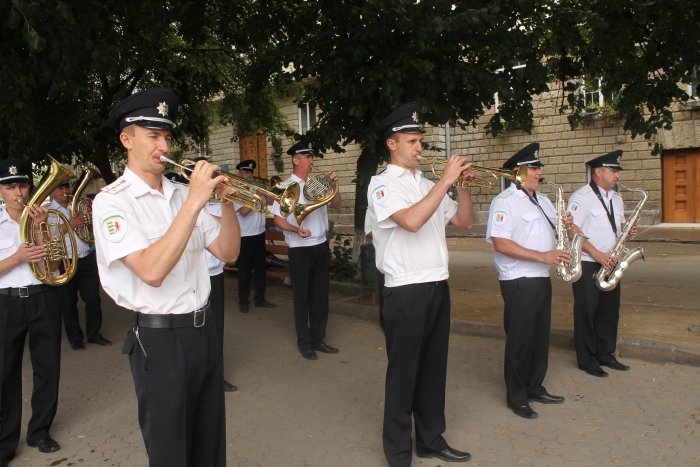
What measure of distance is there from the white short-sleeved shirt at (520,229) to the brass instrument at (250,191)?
2.05 metres

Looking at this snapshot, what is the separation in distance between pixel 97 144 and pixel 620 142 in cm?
1524

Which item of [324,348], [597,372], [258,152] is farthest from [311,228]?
[258,152]

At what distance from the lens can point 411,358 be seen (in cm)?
392

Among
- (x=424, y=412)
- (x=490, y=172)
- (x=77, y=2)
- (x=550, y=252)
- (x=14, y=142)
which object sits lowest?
(x=424, y=412)

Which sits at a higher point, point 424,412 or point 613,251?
point 613,251

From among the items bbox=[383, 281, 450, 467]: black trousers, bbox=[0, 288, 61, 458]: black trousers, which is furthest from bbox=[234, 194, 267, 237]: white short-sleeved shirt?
bbox=[383, 281, 450, 467]: black trousers

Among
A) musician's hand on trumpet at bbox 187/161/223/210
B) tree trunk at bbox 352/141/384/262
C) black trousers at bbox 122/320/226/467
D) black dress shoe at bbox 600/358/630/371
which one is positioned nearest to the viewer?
musician's hand on trumpet at bbox 187/161/223/210

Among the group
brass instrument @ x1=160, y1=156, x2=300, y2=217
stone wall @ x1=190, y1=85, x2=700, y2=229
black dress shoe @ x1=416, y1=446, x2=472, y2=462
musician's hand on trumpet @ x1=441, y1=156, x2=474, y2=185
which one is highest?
stone wall @ x1=190, y1=85, x2=700, y2=229

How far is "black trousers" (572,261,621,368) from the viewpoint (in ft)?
18.9

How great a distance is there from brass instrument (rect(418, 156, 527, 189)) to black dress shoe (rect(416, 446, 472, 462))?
5.90 feet

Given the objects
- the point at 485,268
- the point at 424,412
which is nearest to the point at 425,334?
the point at 424,412

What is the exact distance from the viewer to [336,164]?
1002 inches

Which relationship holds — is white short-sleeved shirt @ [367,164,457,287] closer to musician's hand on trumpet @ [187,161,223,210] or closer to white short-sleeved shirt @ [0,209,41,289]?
musician's hand on trumpet @ [187,161,223,210]

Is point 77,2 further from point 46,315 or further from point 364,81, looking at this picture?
point 46,315
